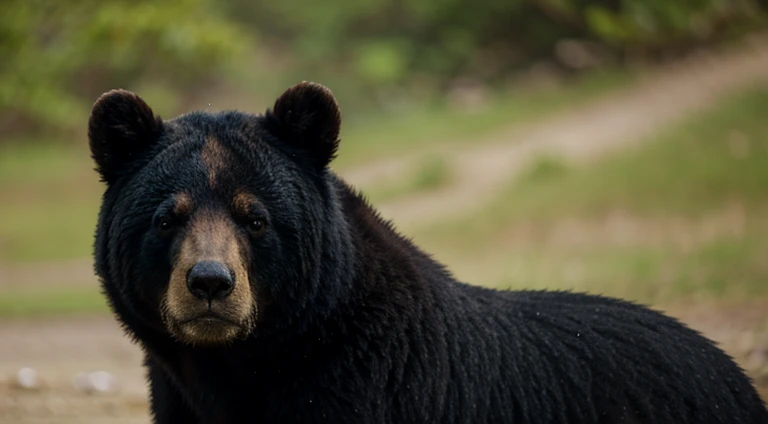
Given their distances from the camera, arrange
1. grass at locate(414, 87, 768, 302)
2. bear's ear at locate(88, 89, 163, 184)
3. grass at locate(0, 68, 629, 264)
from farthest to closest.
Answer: grass at locate(0, 68, 629, 264) → grass at locate(414, 87, 768, 302) → bear's ear at locate(88, 89, 163, 184)

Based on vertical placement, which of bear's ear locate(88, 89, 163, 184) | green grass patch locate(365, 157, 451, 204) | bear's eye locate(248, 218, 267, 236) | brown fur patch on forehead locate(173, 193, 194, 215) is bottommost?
bear's eye locate(248, 218, 267, 236)

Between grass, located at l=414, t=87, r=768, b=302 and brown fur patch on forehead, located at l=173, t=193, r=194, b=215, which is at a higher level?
→ grass, located at l=414, t=87, r=768, b=302

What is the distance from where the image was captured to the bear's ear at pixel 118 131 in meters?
4.81

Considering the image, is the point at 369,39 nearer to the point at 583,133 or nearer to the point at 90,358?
the point at 583,133

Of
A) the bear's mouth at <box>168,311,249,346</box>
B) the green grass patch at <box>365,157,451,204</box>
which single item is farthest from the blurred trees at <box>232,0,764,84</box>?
the bear's mouth at <box>168,311,249,346</box>

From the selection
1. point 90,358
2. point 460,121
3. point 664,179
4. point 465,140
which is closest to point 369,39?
point 460,121

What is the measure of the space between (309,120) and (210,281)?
2.97 ft

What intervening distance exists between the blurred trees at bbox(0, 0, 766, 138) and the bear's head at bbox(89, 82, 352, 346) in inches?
571

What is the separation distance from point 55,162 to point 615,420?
78.0ft

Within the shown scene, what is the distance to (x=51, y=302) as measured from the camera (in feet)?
53.2

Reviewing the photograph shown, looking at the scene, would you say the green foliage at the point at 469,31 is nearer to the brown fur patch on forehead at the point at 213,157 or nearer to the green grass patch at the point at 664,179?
the green grass patch at the point at 664,179

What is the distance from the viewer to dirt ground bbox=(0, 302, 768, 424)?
7.81 m

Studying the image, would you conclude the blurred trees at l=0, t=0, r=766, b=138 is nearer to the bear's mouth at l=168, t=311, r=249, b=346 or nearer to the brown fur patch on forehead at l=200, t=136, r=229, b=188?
the brown fur patch on forehead at l=200, t=136, r=229, b=188

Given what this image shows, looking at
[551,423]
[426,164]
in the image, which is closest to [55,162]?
[426,164]
